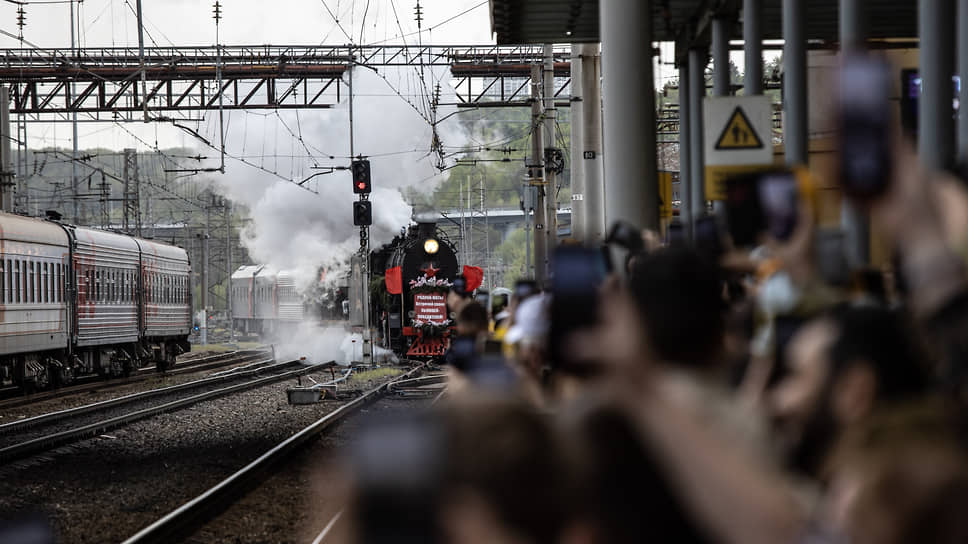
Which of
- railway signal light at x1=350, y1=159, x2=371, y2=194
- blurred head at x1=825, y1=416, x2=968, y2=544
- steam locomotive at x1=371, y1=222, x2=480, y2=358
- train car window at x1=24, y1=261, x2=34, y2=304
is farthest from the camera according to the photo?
steam locomotive at x1=371, y1=222, x2=480, y2=358

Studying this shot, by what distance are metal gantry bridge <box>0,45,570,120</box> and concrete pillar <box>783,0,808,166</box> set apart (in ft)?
80.8

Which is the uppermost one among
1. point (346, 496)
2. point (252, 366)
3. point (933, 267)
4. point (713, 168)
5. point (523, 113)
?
point (523, 113)

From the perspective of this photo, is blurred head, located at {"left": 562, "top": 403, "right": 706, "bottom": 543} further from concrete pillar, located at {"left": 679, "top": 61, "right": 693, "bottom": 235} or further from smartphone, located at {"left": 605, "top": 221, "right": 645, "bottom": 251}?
concrete pillar, located at {"left": 679, "top": 61, "right": 693, "bottom": 235}

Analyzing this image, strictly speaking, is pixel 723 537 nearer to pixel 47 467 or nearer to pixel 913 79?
pixel 913 79

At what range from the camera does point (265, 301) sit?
56.9m

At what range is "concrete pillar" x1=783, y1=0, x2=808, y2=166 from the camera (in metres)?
10.1

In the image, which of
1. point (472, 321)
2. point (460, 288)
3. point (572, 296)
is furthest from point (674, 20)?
point (572, 296)

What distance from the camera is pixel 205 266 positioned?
191 feet

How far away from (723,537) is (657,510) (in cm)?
16

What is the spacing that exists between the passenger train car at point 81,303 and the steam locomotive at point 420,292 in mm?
6646

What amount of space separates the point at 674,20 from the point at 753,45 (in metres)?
4.79

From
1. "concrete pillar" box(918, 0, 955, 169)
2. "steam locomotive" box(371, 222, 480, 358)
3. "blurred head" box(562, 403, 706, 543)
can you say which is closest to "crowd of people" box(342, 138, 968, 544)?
"blurred head" box(562, 403, 706, 543)

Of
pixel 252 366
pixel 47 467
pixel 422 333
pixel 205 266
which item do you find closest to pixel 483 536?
pixel 47 467

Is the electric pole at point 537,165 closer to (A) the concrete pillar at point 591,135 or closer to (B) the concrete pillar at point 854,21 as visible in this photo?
(A) the concrete pillar at point 591,135
